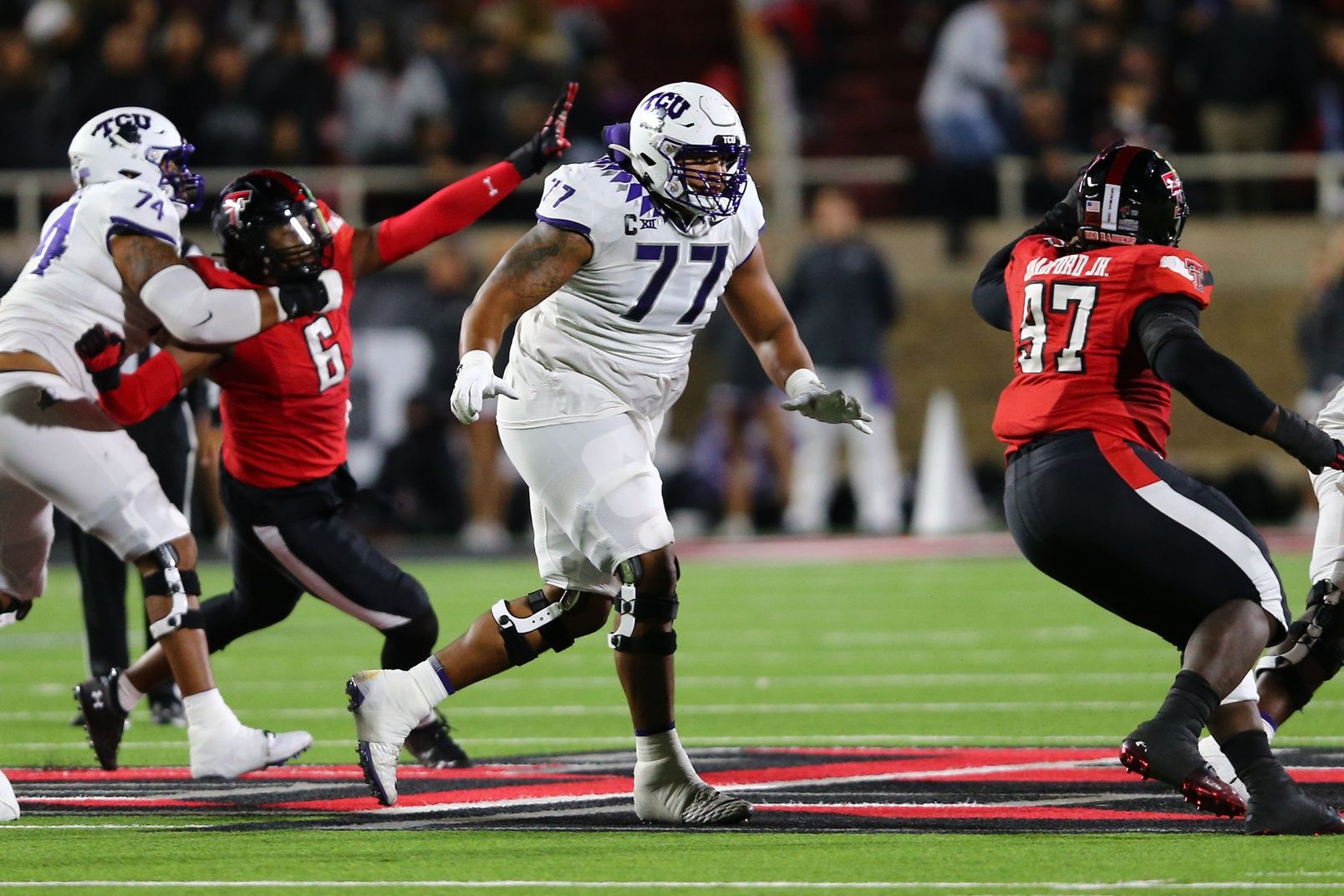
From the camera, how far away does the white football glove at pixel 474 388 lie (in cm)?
557

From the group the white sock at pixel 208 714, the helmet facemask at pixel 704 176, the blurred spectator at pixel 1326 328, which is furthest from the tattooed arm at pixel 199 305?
the blurred spectator at pixel 1326 328

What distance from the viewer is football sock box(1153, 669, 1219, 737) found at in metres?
5.39

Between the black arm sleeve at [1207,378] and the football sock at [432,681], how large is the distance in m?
2.02

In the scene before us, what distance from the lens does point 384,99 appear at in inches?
701

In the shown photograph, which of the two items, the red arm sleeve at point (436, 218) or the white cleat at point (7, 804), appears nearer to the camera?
the white cleat at point (7, 804)

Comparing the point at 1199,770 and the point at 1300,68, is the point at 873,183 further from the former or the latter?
the point at 1199,770

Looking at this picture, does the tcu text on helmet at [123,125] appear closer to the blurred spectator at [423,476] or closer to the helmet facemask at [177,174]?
the helmet facemask at [177,174]

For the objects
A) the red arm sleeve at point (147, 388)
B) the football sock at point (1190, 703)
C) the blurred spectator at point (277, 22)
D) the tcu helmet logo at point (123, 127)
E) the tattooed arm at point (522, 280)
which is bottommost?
the football sock at point (1190, 703)

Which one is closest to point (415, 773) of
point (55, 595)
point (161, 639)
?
point (161, 639)

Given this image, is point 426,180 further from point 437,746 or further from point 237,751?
point 237,751

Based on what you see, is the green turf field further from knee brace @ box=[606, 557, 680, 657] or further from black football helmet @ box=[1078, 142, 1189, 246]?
black football helmet @ box=[1078, 142, 1189, 246]

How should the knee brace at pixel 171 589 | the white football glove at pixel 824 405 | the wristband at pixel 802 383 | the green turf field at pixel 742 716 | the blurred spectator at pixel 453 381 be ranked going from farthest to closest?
the blurred spectator at pixel 453 381 → the knee brace at pixel 171 589 → the wristband at pixel 802 383 → the white football glove at pixel 824 405 → the green turf field at pixel 742 716

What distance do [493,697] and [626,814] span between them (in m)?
3.30

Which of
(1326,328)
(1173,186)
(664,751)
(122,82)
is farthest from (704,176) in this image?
(122,82)
